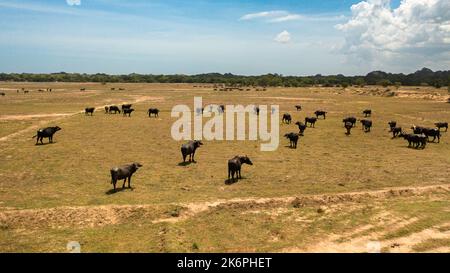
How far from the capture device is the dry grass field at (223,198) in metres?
12.4

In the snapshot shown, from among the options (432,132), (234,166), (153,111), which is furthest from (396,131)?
(153,111)

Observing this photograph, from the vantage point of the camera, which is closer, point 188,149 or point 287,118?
point 188,149

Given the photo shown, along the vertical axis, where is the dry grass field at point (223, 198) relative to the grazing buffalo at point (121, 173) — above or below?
below

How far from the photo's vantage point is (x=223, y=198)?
16328 millimetres

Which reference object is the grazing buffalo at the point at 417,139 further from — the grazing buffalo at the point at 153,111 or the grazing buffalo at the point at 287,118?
the grazing buffalo at the point at 153,111

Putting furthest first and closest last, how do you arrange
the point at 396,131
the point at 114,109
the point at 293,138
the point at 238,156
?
1. the point at 114,109
2. the point at 396,131
3. the point at 293,138
4. the point at 238,156

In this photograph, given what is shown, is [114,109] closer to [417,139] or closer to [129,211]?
[417,139]

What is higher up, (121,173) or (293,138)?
(293,138)

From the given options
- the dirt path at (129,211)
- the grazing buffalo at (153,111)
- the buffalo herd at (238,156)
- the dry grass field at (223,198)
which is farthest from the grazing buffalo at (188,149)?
the grazing buffalo at (153,111)

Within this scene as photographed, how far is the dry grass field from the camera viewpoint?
12367 millimetres

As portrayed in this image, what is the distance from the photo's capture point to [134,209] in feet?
48.8

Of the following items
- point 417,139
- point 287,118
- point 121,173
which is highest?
point 287,118

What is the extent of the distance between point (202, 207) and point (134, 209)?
8.33 ft

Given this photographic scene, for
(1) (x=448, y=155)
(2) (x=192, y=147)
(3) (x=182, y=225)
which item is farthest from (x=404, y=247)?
(1) (x=448, y=155)
